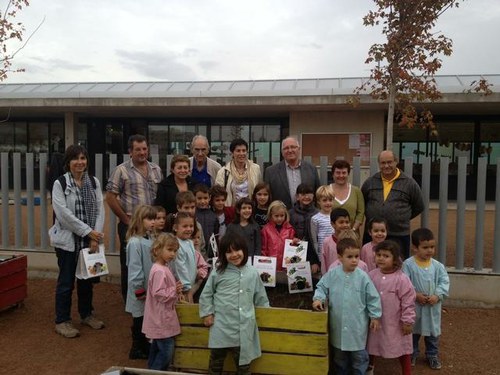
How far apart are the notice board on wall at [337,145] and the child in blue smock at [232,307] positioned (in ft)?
39.6

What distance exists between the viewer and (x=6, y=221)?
6.88 metres

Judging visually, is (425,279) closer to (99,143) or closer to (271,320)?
(271,320)

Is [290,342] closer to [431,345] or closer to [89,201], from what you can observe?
[431,345]

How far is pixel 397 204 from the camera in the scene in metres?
4.57

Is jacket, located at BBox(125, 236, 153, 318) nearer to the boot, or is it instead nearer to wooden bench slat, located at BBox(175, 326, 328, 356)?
the boot

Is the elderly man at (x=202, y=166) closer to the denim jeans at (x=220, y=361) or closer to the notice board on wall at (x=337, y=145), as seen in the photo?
the denim jeans at (x=220, y=361)

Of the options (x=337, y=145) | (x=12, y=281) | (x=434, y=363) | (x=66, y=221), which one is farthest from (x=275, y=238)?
(x=337, y=145)

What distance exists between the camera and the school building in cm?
1436

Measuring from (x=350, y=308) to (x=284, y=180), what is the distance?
176cm

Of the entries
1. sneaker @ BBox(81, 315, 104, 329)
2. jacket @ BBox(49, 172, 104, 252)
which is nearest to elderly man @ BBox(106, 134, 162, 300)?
jacket @ BBox(49, 172, 104, 252)

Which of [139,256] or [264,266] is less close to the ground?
[139,256]

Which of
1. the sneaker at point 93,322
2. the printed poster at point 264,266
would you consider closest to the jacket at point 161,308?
the printed poster at point 264,266

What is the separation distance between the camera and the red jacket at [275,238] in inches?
172

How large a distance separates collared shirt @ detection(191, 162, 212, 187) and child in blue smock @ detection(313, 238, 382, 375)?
6.29 feet
